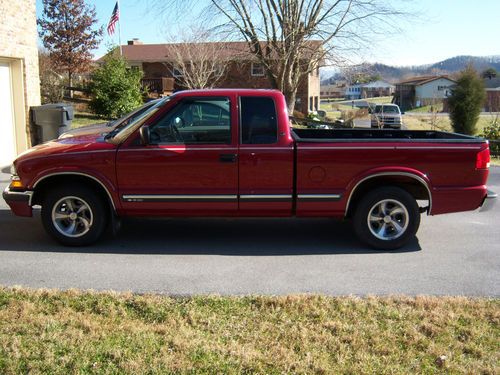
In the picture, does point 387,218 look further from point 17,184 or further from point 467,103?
point 467,103

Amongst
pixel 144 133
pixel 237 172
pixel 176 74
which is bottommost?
pixel 237 172

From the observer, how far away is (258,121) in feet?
19.9

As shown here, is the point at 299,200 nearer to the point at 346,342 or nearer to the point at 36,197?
the point at 346,342

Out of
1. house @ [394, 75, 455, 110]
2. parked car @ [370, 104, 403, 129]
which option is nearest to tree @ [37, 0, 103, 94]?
parked car @ [370, 104, 403, 129]

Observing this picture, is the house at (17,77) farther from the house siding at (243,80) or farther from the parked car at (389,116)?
the parked car at (389,116)

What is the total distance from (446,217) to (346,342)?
4813 mm

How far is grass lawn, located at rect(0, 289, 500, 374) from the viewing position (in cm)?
343

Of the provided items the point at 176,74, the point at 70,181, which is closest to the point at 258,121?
the point at 70,181

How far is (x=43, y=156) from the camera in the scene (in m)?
6.04

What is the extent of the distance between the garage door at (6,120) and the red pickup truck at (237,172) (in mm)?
6591

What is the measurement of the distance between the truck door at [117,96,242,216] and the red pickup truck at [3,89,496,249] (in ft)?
0.04

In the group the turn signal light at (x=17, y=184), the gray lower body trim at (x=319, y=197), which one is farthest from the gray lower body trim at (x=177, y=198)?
the turn signal light at (x=17, y=184)

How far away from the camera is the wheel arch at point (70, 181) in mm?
6020

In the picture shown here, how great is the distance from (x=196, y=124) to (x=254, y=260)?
1713mm
